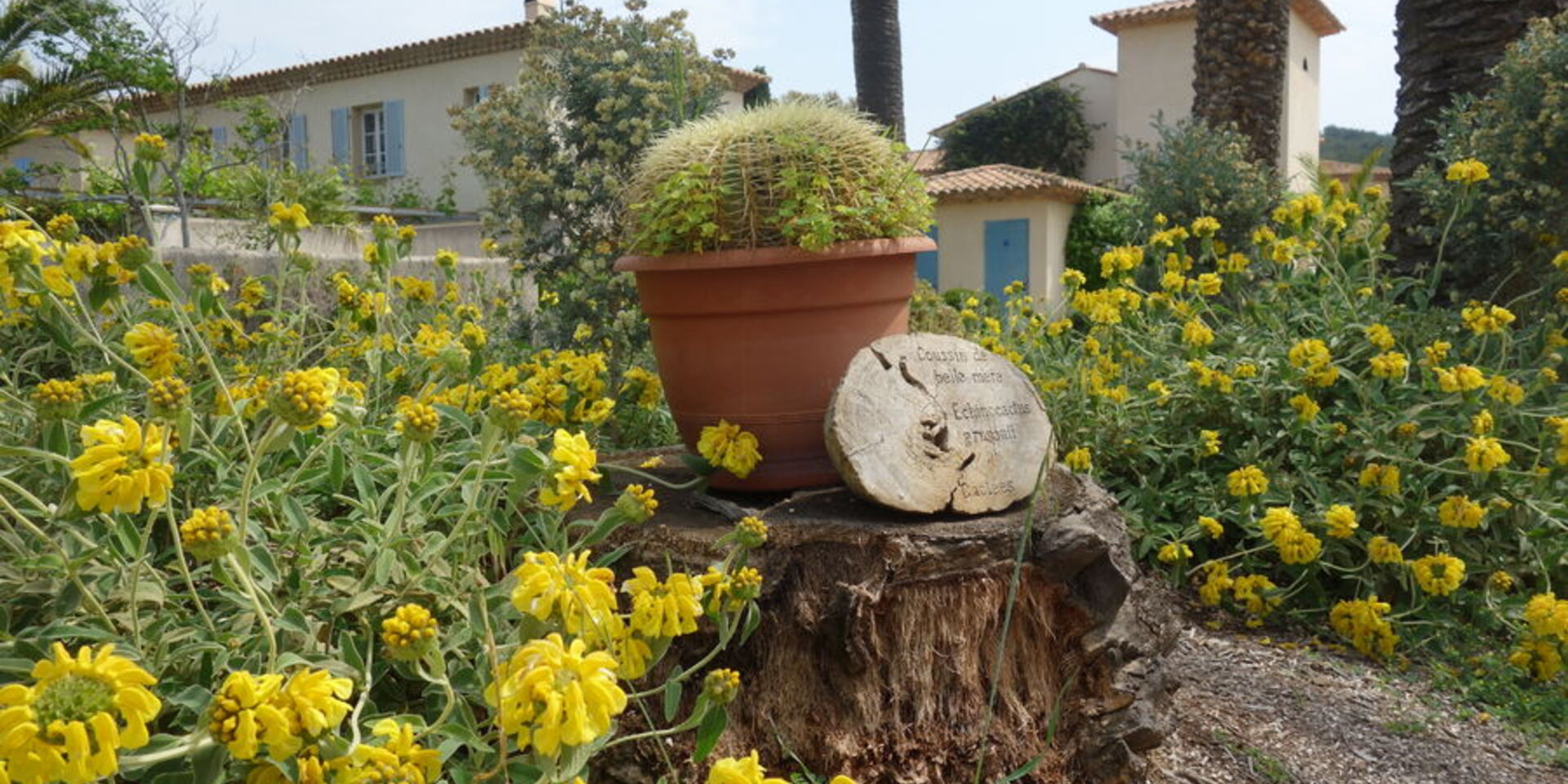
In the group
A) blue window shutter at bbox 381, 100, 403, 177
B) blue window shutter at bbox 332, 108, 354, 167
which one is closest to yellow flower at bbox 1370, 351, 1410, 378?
blue window shutter at bbox 381, 100, 403, 177

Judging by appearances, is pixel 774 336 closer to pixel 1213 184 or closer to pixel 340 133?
pixel 1213 184

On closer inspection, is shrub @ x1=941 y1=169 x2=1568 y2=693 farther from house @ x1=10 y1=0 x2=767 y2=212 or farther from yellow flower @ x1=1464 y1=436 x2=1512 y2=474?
house @ x1=10 y1=0 x2=767 y2=212

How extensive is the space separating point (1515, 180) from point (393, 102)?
58.4ft

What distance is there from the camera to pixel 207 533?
4.47ft

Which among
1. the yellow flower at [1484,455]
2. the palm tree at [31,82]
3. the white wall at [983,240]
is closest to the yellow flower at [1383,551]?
the yellow flower at [1484,455]

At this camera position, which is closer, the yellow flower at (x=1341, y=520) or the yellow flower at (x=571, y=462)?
the yellow flower at (x=571, y=462)

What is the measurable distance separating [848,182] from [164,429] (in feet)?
5.20

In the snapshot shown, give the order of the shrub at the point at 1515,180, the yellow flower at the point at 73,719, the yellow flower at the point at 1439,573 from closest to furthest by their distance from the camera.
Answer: the yellow flower at the point at 73,719 < the yellow flower at the point at 1439,573 < the shrub at the point at 1515,180

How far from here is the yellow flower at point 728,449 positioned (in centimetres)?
258

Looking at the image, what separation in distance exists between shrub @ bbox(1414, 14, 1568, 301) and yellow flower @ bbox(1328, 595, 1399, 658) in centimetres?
160

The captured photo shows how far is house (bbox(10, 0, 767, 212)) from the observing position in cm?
1822

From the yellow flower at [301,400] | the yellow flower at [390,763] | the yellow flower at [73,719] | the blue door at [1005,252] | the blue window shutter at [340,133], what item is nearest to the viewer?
the yellow flower at [73,719]

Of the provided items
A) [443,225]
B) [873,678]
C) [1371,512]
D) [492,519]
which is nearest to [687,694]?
[873,678]

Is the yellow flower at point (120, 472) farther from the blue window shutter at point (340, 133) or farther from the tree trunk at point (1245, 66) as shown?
the blue window shutter at point (340, 133)
